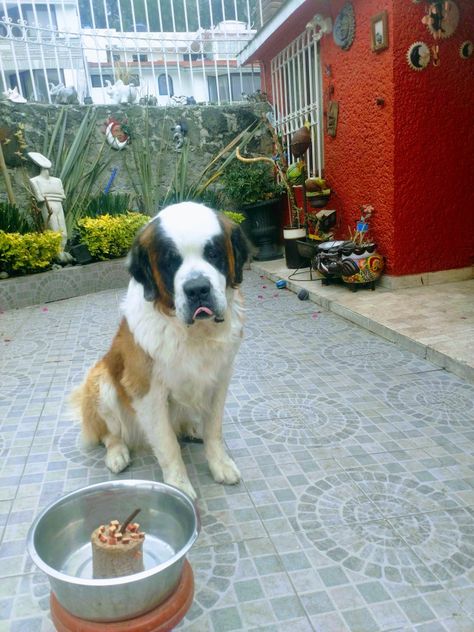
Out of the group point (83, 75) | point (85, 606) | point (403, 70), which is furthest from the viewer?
point (83, 75)

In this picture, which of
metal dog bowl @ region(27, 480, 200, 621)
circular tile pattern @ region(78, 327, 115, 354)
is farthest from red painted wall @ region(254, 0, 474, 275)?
metal dog bowl @ region(27, 480, 200, 621)

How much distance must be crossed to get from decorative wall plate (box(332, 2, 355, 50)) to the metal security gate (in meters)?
0.58

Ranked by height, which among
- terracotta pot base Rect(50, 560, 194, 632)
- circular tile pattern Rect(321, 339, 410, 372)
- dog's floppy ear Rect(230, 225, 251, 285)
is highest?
dog's floppy ear Rect(230, 225, 251, 285)

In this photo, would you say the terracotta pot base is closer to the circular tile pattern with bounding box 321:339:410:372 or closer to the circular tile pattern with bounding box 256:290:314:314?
the circular tile pattern with bounding box 321:339:410:372

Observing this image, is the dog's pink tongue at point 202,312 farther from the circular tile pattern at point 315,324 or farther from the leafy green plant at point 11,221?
the leafy green plant at point 11,221

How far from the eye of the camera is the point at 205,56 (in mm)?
10398

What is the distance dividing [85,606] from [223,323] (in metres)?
1.23

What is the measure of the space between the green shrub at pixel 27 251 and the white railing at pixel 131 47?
11.6ft

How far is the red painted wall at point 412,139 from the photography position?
5.25 meters

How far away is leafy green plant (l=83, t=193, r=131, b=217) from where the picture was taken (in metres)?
7.93

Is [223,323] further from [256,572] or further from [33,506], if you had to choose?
[33,506]

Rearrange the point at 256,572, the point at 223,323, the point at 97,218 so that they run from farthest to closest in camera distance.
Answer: the point at 97,218
the point at 223,323
the point at 256,572

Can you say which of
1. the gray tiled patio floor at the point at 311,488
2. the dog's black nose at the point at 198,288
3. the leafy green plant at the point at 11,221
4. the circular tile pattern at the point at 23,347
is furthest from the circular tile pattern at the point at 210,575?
the leafy green plant at the point at 11,221

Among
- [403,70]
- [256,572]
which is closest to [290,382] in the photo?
[256,572]
